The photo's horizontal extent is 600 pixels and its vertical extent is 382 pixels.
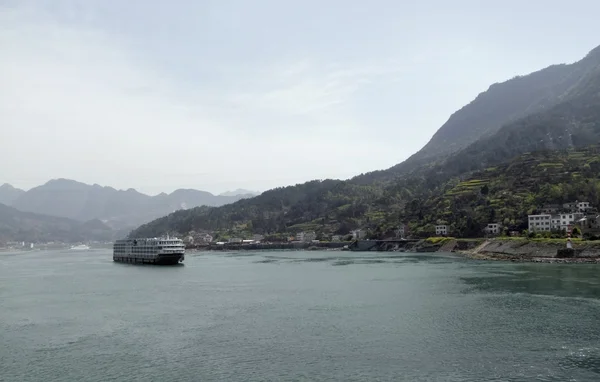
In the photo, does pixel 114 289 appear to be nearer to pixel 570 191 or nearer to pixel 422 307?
pixel 422 307

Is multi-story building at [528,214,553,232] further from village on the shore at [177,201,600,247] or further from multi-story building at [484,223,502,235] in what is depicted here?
multi-story building at [484,223,502,235]

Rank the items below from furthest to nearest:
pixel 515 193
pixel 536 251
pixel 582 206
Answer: pixel 515 193 → pixel 582 206 → pixel 536 251

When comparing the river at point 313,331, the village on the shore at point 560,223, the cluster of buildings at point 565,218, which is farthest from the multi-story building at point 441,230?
the river at point 313,331

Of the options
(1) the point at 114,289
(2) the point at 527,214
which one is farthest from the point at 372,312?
(2) the point at 527,214

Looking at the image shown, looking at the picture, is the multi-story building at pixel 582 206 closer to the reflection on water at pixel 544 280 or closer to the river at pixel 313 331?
the reflection on water at pixel 544 280

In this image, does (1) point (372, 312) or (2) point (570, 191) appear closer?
(1) point (372, 312)

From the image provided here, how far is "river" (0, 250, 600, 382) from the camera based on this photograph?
3163 cm

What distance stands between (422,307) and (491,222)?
340 feet

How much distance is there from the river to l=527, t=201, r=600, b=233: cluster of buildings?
54.9 m

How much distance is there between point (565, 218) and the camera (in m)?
124

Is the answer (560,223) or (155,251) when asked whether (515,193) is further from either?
(155,251)

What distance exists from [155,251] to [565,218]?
105m

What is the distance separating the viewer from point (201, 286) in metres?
75.8

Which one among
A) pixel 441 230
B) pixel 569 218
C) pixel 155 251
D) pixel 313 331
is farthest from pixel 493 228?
pixel 313 331
